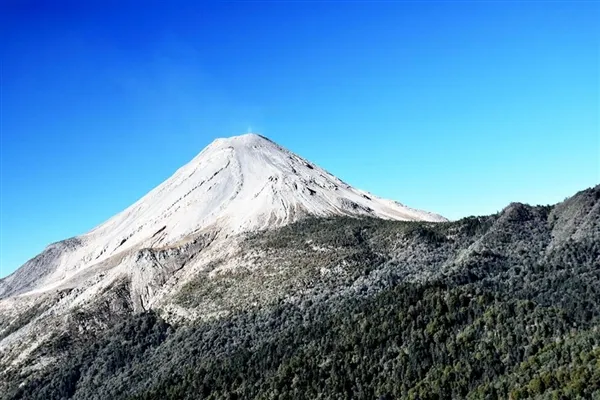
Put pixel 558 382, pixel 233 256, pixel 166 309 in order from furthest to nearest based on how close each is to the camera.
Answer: pixel 233 256 < pixel 166 309 < pixel 558 382

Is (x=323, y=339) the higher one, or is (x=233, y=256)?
(x=233, y=256)

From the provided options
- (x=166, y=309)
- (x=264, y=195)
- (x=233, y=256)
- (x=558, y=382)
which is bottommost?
(x=558, y=382)

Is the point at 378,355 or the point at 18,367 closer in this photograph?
the point at 378,355

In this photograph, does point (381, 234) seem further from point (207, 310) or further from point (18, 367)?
point (18, 367)

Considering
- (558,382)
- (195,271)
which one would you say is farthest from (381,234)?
(558,382)

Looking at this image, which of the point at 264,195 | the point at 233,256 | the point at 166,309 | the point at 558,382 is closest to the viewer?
the point at 558,382

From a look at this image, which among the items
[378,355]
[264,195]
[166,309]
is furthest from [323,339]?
[264,195]
